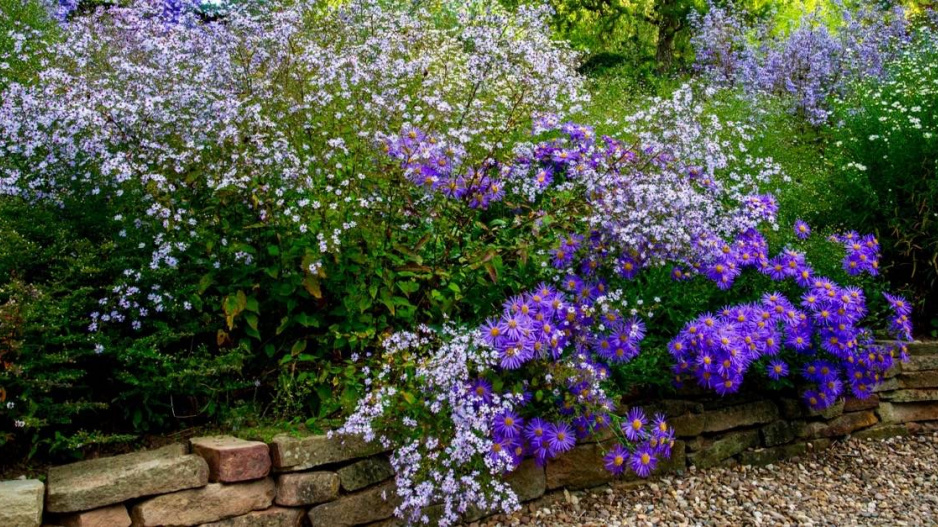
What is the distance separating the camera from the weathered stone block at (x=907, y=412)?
4.30m

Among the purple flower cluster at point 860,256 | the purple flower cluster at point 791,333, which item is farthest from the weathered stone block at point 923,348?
the purple flower cluster at point 860,256

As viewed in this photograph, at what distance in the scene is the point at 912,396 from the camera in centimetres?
435

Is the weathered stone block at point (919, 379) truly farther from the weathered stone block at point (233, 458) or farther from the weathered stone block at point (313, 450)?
the weathered stone block at point (233, 458)

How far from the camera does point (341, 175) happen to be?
3.08m

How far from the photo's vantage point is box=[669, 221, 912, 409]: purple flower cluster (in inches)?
133

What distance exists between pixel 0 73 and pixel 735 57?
718 cm

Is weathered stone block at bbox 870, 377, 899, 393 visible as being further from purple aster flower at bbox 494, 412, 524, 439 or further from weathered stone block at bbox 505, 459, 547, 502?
purple aster flower at bbox 494, 412, 524, 439

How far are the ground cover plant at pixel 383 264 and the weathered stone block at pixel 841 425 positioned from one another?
26 centimetres

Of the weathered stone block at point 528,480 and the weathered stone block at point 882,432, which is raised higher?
the weathered stone block at point 528,480

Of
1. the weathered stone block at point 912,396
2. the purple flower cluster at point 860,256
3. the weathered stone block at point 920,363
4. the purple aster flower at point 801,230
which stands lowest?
the weathered stone block at point 912,396

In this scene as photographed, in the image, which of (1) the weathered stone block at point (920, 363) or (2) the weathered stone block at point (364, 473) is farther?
(1) the weathered stone block at point (920, 363)

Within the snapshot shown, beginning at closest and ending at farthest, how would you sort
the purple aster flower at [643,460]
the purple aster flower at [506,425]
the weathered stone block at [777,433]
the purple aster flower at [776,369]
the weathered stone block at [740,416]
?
the purple aster flower at [506,425] < the purple aster flower at [643,460] < the purple aster flower at [776,369] < the weathered stone block at [740,416] < the weathered stone block at [777,433]

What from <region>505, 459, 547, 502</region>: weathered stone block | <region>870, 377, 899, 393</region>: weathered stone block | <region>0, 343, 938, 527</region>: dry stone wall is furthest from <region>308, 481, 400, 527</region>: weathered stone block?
<region>870, 377, 899, 393</region>: weathered stone block

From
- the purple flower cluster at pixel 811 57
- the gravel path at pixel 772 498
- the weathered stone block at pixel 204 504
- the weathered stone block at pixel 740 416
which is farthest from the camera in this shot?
the purple flower cluster at pixel 811 57
